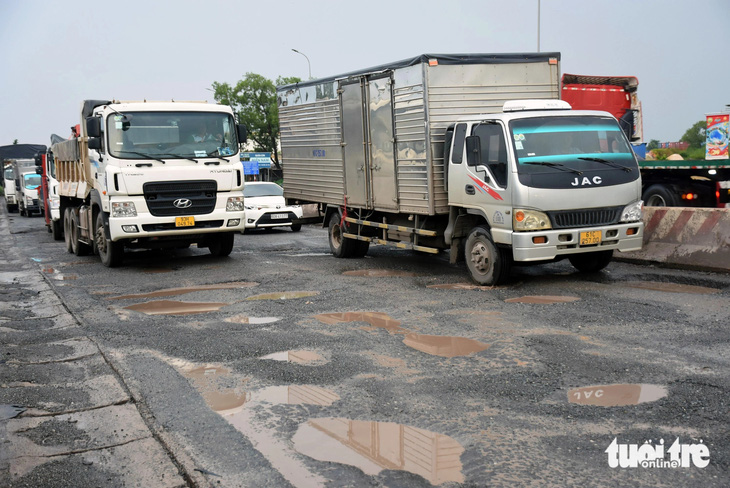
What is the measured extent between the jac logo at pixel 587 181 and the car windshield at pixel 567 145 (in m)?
0.15

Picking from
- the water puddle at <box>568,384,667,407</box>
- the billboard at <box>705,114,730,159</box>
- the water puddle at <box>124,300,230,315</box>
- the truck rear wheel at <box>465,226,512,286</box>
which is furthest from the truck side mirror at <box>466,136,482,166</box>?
the billboard at <box>705,114,730,159</box>

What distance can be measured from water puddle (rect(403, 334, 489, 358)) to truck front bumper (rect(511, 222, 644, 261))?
2448 mm

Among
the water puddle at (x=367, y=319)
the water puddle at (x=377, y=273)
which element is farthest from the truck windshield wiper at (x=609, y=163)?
the water puddle at (x=367, y=319)

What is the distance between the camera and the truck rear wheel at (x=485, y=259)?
936cm

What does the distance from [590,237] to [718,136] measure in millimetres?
10369

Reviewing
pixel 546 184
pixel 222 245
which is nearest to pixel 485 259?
pixel 546 184

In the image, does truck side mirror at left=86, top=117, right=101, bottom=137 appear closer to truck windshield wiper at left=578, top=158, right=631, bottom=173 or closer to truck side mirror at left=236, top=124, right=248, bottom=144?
truck side mirror at left=236, top=124, right=248, bottom=144

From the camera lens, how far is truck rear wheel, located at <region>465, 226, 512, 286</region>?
9359 mm

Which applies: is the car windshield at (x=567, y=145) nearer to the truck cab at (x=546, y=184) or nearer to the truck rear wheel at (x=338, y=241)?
the truck cab at (x=546, y=184)

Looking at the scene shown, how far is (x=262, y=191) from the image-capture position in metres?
20.1

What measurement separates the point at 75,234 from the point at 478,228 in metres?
10.1

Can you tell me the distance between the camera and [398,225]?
1181 cm

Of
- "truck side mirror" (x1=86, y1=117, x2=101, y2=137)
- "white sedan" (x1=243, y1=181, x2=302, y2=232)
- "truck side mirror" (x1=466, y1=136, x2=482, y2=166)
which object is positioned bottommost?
"white sedan" (x1=243, y1=181, x2=302, y2=232)

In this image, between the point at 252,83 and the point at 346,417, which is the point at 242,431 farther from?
the point at 252,83
